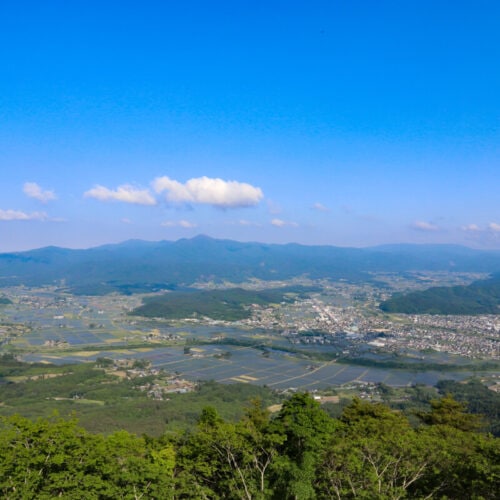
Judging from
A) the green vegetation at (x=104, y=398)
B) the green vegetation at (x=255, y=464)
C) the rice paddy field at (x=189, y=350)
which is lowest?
the rice paddy field at (x=189, y=350)

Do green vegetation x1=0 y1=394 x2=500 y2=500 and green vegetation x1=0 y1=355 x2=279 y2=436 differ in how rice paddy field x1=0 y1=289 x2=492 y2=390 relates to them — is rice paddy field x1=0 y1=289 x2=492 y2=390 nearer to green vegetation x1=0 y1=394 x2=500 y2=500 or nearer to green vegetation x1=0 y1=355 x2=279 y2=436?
green vegetation x1=0 y1=355 x2=279 y2=436

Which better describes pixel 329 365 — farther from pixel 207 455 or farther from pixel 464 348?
pixel 207 455

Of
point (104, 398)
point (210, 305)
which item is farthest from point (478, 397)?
point (210, 305)

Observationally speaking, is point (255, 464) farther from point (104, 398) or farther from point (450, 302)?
point (450, 302)

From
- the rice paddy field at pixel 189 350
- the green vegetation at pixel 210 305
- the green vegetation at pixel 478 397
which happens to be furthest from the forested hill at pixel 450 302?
the green vegetation at pixel 478 397

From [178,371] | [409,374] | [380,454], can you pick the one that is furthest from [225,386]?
[380,454]

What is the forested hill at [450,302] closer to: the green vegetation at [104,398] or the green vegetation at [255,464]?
the green vegetation at [104,398]
